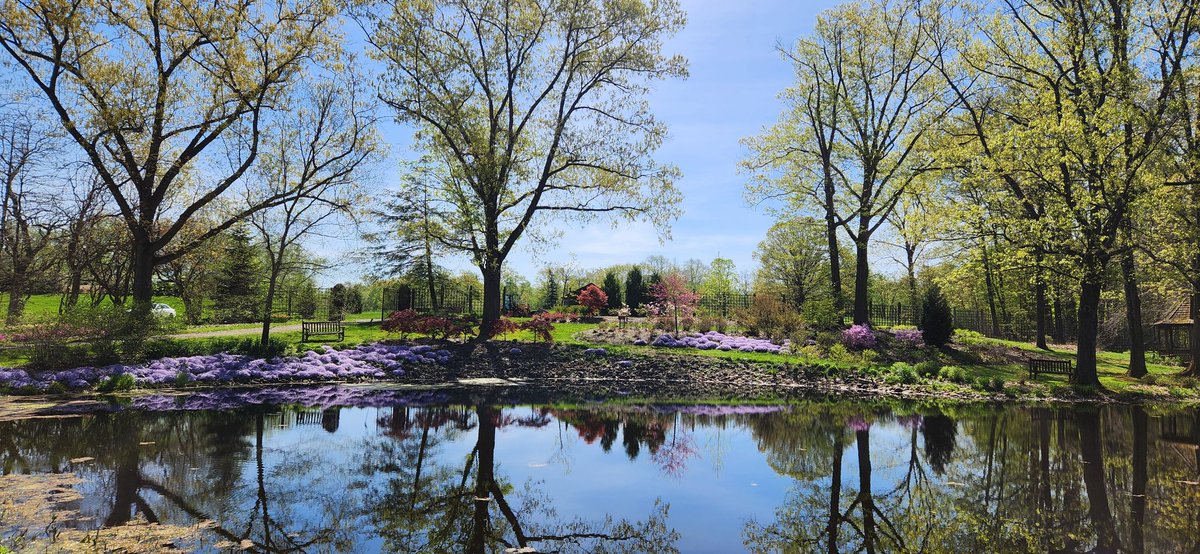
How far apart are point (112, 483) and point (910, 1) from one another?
27058mm

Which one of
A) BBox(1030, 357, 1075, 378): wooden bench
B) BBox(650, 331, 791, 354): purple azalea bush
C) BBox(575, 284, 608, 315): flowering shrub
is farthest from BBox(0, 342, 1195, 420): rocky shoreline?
BBox(575, 284, 608, 315): flowering shrub

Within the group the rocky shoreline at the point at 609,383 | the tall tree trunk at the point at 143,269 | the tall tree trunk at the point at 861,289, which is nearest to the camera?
the rocky shoreline at the point at 609,383

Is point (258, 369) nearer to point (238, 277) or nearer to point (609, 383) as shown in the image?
point (609, 383)

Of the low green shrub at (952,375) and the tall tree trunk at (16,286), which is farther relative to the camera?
the tall tree trunk at (16,286)

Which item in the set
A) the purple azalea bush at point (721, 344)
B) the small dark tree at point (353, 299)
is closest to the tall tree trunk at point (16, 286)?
the purple azalea bush at point (721, 344)

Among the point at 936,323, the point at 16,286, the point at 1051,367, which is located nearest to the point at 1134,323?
the point at 1051,367

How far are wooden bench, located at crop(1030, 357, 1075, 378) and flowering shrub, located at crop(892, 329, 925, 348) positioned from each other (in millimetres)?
3943

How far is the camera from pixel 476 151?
21.8 meters

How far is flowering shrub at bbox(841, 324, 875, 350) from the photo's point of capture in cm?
2148

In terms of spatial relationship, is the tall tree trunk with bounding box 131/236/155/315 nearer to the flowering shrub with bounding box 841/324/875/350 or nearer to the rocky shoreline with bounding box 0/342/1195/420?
the rocky shoreline with bounding box 0/342/1195/420

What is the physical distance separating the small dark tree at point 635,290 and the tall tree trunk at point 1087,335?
70.6 feet

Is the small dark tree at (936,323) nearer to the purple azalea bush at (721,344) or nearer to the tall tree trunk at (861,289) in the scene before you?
the tall tree trunk at (861,289)

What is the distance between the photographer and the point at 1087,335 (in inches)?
659

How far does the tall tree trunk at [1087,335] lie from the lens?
53.8 feet
